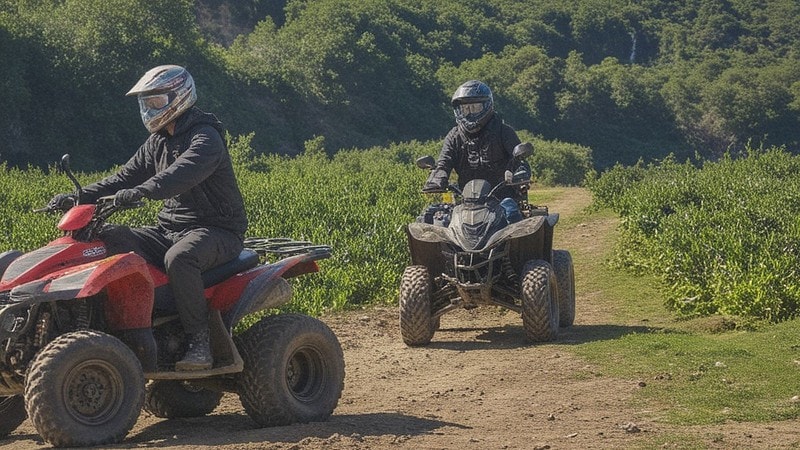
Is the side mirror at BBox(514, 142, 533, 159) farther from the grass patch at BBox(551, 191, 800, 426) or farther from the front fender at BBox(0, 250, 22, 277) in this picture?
the front fender at BBox(0, 250, 22, 277)

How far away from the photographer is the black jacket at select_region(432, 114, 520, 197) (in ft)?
44.3

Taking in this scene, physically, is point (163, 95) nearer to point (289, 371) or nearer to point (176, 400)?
point (289, 371)

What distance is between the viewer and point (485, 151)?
13539 millimetres

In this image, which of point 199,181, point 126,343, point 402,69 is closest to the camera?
point 126,343

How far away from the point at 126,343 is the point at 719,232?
11.7 meters

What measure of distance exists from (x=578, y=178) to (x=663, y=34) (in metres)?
52.4

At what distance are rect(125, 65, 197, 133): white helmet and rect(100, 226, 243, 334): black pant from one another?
70cm

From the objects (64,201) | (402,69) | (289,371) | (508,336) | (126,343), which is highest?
(402,69)

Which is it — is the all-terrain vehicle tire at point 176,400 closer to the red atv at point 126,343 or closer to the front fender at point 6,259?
the red atv at point 126,343

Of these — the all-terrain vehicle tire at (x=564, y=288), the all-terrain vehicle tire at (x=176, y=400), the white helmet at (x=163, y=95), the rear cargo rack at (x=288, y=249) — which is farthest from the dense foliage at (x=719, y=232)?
the white helmet at (x=163, y=95)

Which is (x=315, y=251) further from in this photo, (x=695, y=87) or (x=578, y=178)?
(x=695, y=87)

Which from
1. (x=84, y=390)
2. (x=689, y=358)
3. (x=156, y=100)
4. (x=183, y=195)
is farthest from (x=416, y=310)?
(x=84, y=390)

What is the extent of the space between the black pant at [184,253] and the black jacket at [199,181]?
10 centimetres

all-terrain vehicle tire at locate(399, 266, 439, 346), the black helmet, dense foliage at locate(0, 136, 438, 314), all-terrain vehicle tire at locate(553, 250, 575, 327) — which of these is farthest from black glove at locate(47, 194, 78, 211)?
dense foliage at locate(0, 136, 438, 314)
